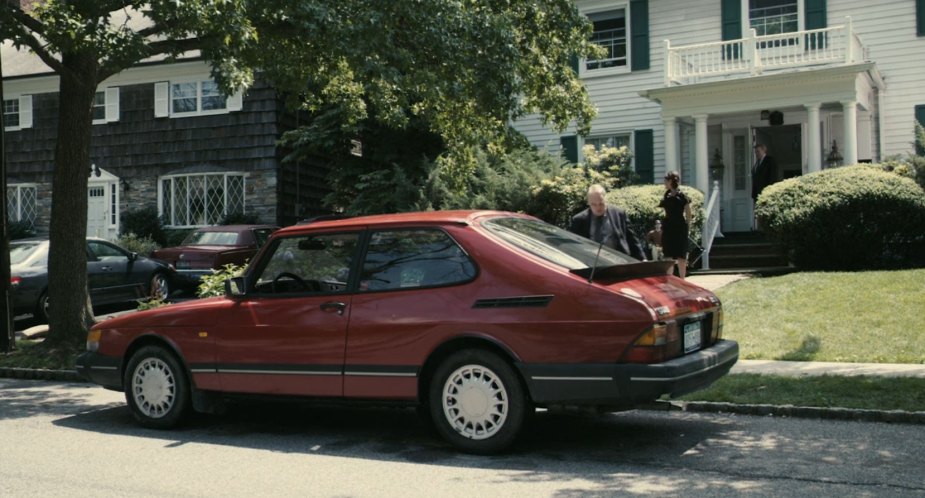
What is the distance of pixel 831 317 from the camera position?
1098cm

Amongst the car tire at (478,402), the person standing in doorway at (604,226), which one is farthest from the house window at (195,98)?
the car tire at (478,402)

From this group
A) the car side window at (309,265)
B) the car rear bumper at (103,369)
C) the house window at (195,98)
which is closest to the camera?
the car side window at (309,265)

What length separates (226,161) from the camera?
A: 24859mm

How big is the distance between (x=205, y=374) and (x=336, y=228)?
151 cm

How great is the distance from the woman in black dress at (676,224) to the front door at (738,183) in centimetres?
1001

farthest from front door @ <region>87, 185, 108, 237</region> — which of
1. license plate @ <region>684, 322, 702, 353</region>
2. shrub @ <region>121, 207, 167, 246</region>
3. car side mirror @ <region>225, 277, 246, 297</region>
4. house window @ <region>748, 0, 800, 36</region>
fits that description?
license plate @ <region>684, 322, 702, 353</region>

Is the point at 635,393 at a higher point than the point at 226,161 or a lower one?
lower

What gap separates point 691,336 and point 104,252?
1283 centimetres

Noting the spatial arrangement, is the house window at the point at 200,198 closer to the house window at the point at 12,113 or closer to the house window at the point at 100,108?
the house window at the point at 100,108

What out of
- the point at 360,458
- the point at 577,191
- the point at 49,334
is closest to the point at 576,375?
the point at 360,458

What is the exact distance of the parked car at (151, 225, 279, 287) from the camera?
17.8m

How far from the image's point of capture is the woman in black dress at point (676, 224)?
37.2ft

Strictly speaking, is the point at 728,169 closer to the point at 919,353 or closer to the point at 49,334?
the point at 919,353

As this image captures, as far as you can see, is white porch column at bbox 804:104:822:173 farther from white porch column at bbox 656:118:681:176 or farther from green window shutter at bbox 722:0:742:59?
green window shutter at bbox 722:0:742:59
